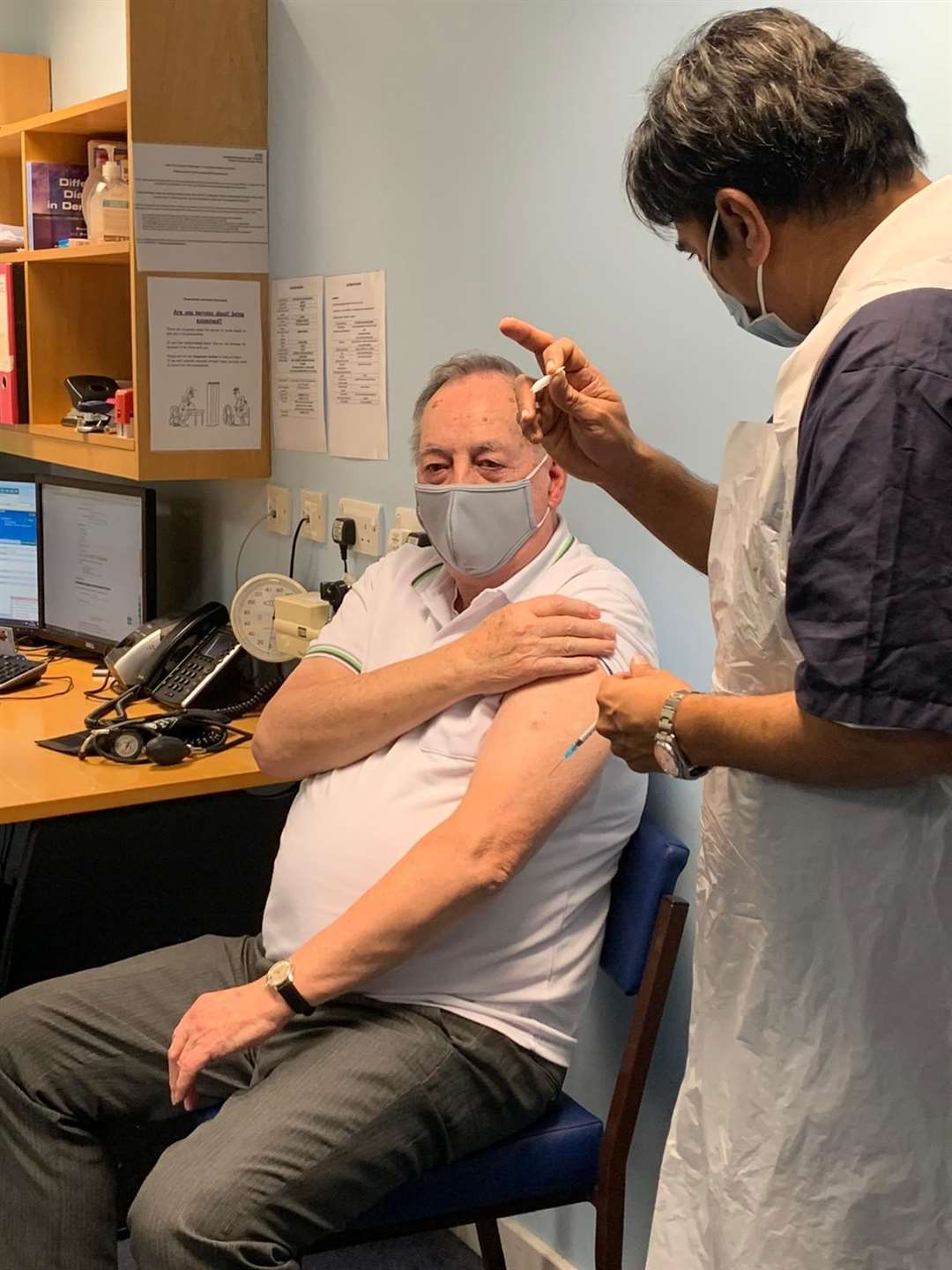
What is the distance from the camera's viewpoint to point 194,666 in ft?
8.75

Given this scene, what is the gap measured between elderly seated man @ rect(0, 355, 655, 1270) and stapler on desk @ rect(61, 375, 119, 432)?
122 centimetres

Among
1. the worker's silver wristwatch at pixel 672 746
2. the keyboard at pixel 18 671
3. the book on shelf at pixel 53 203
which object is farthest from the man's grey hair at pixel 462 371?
the book on shelf at pixel 53 203

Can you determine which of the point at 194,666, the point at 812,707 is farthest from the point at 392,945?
the point at 194,666

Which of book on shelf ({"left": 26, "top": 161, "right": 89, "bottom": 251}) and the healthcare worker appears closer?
the healthcare worker

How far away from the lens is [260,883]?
2.48 m

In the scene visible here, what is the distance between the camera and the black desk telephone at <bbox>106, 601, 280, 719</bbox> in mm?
2607

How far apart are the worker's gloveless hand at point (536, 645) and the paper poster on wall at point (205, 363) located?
4.11 feet

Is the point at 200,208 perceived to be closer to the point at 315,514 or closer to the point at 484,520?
the point at 315,514

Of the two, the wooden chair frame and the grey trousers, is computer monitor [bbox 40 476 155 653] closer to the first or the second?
the grey trousers

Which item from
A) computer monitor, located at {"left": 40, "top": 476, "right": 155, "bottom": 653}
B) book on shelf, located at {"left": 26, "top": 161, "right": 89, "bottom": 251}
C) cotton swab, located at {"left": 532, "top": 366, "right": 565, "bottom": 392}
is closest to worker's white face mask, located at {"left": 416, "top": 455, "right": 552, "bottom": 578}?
cotton swab, located at {"left": 532, "top": 366, "right": 565, "bottom": 392}

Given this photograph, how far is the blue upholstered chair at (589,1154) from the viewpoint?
161 cm

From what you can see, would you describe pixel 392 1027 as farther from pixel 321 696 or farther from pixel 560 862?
pixel 321 696

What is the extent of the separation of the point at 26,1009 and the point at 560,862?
0.73 metres

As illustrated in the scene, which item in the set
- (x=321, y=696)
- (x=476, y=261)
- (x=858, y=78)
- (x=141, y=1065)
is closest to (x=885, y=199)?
(x=858, y=78)
